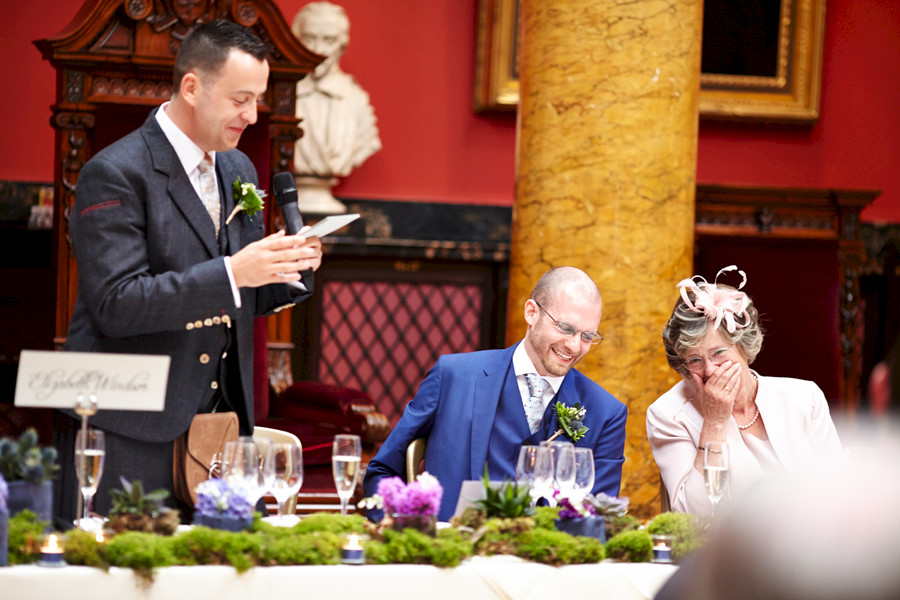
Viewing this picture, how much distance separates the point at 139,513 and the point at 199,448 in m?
0.42

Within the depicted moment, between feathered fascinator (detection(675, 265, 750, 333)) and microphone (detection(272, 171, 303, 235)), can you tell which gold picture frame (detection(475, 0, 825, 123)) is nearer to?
feathered fascinator (detection(675, 265, 750, 333))

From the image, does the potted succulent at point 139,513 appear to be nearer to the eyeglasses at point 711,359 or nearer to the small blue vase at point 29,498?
the small blue vase at point 29,498

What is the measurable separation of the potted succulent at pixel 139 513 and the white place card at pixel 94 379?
15 centimetres

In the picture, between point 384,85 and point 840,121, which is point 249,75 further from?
point 840,121

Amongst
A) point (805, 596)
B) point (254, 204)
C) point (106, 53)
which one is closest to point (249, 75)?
point (254, 204)

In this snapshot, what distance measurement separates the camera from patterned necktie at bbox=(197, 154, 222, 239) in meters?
2.49

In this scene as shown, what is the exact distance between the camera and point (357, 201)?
6.34 meters

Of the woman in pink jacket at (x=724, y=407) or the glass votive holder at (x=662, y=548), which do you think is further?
the woman in pink jacket at (x=724, y=407)

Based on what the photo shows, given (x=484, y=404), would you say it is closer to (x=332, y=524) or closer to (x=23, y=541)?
(x=332, y=524)

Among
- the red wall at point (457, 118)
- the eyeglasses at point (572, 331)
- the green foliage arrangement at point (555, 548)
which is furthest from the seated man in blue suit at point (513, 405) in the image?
the red wall at point (457, 118)

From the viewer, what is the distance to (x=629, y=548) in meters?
2.06

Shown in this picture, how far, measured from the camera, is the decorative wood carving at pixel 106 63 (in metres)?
4.57

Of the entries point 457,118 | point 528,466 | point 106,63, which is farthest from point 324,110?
point 528,466

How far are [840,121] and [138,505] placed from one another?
19.9 feet
